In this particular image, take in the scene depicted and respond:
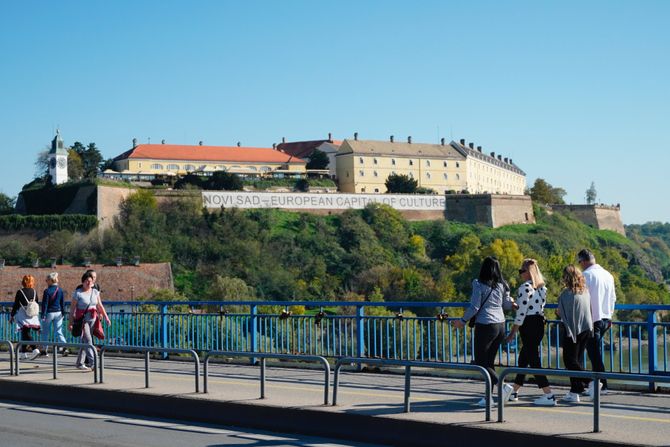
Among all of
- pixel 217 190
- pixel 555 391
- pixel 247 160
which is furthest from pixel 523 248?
pixel 555 391

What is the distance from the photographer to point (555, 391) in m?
13.0

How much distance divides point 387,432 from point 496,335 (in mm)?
2098

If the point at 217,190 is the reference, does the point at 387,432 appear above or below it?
below

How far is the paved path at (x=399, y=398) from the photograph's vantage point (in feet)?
31.7

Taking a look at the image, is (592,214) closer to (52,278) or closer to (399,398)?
(52,278)

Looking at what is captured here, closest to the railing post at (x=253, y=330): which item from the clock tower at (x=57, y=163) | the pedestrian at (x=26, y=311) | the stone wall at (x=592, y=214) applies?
the pedestrian at (x=26, y=311)

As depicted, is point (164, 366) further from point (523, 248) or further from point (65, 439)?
point (523, 248)

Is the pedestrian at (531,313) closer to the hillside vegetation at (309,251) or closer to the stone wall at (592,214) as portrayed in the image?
the hillside vegetation at (309,251)

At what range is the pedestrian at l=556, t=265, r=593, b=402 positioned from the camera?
11.8 meters

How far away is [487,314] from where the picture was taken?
38.6 ft

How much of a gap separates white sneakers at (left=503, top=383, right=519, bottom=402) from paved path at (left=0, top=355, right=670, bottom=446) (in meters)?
0.09

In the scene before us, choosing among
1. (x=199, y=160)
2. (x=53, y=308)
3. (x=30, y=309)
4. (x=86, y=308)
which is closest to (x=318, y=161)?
(x=199, y=160)

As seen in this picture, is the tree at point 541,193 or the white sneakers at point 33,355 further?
the tree at point 541,193

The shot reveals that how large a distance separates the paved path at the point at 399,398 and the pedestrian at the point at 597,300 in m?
0.57
